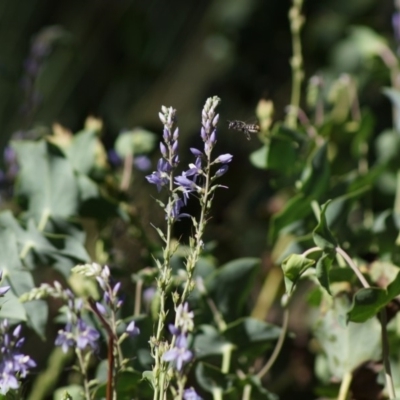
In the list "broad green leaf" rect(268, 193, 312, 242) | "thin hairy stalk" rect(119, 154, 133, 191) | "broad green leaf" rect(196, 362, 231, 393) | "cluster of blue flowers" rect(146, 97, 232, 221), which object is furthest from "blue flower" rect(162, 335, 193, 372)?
"thin hairy stalk" rect(119, 154, 133, 191)

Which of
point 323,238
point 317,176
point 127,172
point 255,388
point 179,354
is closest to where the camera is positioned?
point 179,354

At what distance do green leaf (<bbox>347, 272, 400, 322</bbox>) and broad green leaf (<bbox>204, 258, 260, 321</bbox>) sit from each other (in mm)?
146

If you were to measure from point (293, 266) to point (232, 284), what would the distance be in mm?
198

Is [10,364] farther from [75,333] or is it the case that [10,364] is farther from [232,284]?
[232,284]

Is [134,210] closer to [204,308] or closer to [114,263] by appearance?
[114,263]

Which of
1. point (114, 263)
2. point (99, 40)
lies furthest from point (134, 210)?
point (99, 40)

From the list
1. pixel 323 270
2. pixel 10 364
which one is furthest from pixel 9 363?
pixel 323 270

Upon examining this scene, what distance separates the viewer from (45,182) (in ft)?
2.95

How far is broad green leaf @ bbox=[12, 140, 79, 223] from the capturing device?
2.93 feet

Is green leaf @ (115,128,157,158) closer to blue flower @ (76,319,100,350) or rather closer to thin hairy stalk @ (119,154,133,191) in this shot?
thin hairy stalk @ (119,154,133,191)

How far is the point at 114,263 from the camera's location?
0.90 meters

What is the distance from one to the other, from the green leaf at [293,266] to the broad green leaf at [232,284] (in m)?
0.16

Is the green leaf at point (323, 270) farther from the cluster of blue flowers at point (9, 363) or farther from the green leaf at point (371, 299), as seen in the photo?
the cluster of blue flowers at point (9, 363)

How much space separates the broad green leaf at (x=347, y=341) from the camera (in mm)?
784
